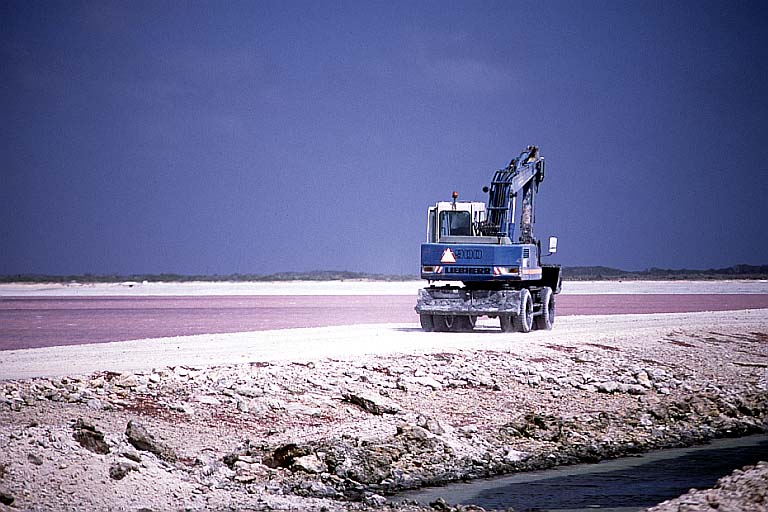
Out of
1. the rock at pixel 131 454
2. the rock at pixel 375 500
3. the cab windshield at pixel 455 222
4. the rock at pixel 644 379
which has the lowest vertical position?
the rock at pixel 375 500

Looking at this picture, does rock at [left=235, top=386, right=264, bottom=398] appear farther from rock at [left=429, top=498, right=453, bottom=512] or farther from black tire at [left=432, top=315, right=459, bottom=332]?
black tire at [left=432, top=315, right=459, bottom=332]

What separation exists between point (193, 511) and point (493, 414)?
28.5 feet

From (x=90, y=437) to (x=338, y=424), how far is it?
4916mm

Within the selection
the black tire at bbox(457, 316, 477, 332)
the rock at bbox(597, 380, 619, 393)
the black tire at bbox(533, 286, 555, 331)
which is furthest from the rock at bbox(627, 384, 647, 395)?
the black tire at bbox(457, 316, 477, 332)

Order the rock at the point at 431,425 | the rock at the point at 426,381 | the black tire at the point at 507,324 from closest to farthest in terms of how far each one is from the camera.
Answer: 1. the rock at the point at 431,425
2. the rock at the point at 426,381
3. the black tire at the point at 507,324

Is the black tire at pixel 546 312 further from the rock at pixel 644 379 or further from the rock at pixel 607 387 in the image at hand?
the rock at pixel 607 387

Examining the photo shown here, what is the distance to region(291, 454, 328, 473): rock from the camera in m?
15.6

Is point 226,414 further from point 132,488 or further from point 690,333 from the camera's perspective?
point 690,333

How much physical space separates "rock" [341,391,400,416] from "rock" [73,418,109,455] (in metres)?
5.91

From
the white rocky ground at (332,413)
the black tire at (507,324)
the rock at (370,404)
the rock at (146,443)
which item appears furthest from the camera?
the black tire at (507,324)

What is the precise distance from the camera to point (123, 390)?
1886cm

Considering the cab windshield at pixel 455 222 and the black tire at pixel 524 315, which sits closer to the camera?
the cab windshield at pixel 455 222

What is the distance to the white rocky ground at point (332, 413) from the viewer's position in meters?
14.2

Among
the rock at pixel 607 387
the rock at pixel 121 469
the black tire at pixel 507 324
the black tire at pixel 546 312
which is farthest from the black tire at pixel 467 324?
the rock at pixel 121 469
